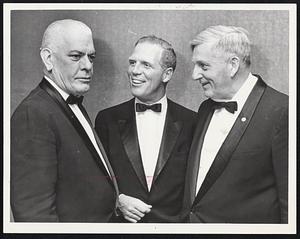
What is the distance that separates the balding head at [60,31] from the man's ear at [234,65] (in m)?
0.58

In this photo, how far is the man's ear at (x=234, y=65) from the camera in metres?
2.63

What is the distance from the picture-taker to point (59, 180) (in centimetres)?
264

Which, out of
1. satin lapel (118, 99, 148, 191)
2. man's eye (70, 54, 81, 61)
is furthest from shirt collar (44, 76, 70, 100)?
satin lapel (118, 99, 148, 191)

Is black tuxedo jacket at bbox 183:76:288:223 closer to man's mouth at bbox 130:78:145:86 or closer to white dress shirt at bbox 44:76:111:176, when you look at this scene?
man's mouth at bbox 130:78:145:86

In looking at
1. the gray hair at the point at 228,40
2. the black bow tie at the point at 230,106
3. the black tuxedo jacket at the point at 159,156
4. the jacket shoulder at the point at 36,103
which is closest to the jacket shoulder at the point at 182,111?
the black tuxedo jacket at the point at 159,156

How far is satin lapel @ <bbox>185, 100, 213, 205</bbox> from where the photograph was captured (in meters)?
2.65

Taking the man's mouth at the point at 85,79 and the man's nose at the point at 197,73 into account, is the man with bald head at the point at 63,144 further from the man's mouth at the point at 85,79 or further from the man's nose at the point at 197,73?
the man's nose at the point at 197,73

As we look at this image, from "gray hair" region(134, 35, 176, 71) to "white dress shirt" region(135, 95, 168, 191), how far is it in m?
0.13

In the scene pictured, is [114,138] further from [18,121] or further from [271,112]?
[271,112]

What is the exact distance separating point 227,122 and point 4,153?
910 millimetres

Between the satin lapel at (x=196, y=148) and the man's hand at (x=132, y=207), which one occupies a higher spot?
the satin lapel at (x=196, y=148)

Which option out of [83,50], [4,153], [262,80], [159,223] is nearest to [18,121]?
[4,153]

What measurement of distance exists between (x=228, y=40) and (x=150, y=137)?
494mm

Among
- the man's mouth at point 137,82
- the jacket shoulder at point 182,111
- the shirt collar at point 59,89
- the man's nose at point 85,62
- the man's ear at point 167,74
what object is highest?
the man's nose at point 85,62
